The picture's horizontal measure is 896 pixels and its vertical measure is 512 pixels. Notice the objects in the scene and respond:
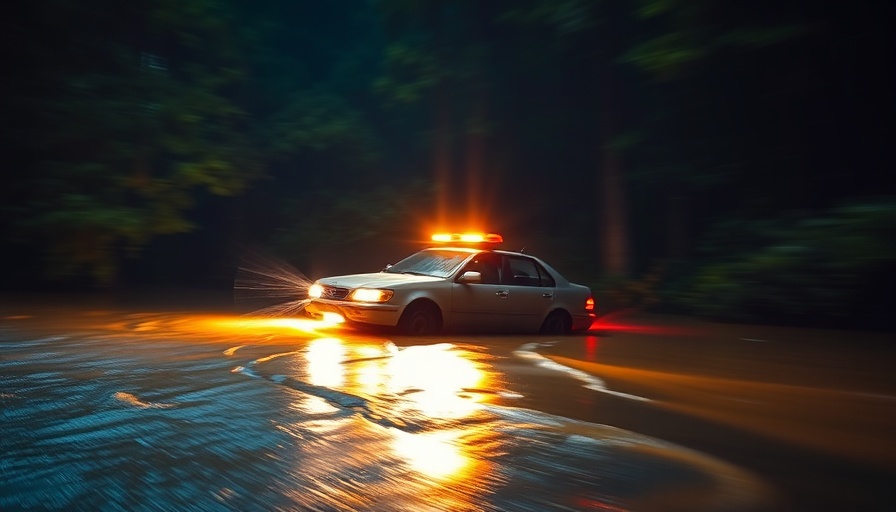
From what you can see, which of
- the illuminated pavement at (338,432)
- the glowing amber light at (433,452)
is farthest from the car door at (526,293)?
the glowing amber light at (433,452)

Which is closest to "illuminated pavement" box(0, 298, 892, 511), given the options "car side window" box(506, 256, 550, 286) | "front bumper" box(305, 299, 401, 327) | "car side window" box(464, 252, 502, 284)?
"front bumper" box(305, 299, 401, 327)

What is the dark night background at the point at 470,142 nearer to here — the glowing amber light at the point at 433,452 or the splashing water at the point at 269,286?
the splashing water at the point at 269,286

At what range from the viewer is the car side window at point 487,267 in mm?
12087

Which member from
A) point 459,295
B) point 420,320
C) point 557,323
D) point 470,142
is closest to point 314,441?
point 420,320

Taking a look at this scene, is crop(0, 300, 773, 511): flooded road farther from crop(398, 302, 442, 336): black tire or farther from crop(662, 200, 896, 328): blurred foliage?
crop(662, 200, 896, 328): blurred foliage

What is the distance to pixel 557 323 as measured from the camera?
42.3 ft

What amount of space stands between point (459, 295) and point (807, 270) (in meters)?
6.12

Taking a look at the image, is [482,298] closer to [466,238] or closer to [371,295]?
[466,238]

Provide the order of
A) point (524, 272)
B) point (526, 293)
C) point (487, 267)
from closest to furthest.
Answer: point (487, 267) < point (526, 293) < point (524, 272)

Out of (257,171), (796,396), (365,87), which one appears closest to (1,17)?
(257,171)

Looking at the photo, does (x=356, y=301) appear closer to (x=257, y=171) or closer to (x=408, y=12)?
(x=257, y=171)

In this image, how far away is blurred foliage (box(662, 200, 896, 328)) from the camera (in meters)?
12.8

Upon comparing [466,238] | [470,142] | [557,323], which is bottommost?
[557,323]

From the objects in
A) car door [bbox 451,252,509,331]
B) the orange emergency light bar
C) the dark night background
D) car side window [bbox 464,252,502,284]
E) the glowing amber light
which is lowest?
the glowing amber light
